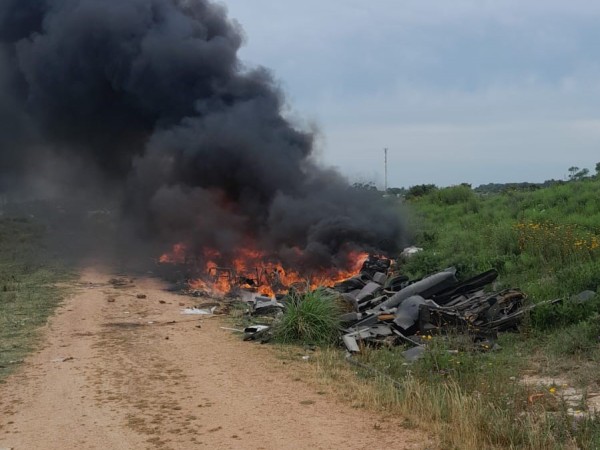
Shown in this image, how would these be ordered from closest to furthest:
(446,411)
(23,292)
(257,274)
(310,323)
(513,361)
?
(446,411), (513,361), (310,323), (23,292), (257,274)

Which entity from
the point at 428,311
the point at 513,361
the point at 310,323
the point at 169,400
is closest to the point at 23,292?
the point at 310,323

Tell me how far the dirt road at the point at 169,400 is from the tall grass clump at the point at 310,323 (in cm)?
68

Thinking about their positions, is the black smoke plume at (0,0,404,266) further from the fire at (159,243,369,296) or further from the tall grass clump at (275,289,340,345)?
the tall grass clump at (275,289,340,345)

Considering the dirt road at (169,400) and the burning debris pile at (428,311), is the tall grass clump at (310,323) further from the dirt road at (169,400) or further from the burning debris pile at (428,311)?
the dirt road at (169,400)

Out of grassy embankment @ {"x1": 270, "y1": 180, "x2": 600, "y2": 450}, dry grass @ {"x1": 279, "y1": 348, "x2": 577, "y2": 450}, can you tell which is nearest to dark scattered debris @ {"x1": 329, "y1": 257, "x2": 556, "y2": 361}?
grassy embankment @ {"x1": 270, "y1": 180, "x2": 600, "y2": 450}

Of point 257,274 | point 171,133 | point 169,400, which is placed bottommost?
point 169,400

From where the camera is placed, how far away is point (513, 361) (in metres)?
8.08

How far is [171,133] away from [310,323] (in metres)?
12.6

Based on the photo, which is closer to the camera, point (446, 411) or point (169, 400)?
point (446, 411)

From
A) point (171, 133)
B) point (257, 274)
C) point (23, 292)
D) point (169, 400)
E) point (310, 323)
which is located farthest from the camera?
point (171, 133)

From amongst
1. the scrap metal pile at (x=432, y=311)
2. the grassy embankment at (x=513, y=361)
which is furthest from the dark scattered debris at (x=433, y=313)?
the grassy embankment at (x=513, y=361)

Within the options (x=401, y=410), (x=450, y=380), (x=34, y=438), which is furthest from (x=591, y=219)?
(x=34, y=438)

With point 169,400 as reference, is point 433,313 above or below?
above

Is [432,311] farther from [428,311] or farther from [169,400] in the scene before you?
[169,400]
